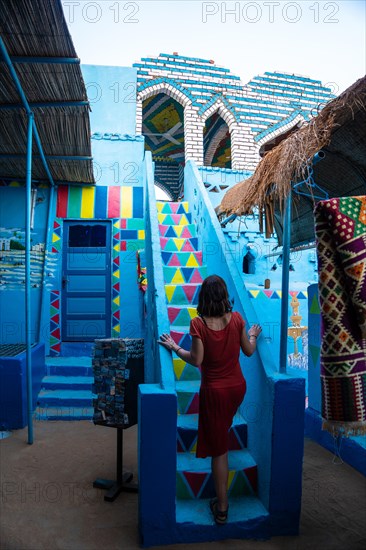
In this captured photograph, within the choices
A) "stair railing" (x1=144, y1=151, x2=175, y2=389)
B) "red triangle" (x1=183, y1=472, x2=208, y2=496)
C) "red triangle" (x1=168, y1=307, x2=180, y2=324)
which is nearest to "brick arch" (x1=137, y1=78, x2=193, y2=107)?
"stair railing" (x1=144, y1=151, x2=175, y2=389)

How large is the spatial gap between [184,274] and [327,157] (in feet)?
7.47

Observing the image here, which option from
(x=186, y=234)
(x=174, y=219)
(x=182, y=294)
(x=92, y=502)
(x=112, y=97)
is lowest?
(x=92, y=502)

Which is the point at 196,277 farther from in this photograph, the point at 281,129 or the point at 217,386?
the point at 281,129

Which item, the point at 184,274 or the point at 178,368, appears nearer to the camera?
the point at 178,368

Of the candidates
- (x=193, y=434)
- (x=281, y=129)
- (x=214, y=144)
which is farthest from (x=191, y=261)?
(x=214, y=144)

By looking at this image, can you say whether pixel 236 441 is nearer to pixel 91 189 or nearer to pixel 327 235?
pixel 327 235

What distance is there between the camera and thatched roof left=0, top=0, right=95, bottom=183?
318 cm

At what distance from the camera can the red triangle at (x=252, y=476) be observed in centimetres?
305

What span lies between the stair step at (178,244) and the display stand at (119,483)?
2.88 m

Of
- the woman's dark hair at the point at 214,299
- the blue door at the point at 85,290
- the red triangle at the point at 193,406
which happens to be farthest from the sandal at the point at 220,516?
the blue door at the point at 85,290

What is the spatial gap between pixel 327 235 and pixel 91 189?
666 cm

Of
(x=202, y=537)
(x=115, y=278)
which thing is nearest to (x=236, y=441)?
(x=202, y=537)

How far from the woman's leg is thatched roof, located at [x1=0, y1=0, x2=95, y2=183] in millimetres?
3769

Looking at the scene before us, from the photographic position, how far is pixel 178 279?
5.05 m
